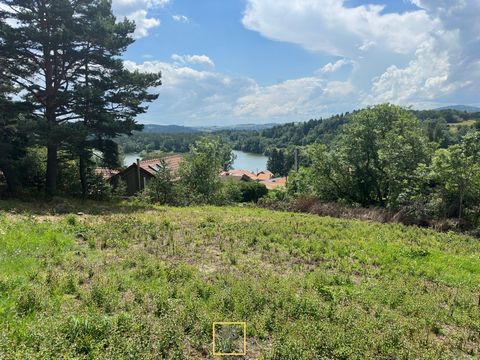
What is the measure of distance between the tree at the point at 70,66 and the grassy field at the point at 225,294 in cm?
704

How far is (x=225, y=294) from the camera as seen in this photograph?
5.43m

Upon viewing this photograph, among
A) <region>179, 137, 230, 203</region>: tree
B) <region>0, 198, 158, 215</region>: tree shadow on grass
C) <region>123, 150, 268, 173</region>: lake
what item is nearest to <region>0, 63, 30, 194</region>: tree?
<region>0, 198, 158, 215</region>: tree shadow on grass

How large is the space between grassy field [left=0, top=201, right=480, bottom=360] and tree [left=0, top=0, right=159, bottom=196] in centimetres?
704

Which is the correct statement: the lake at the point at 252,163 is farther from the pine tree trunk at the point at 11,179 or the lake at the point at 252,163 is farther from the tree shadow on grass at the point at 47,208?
the tree shadow on grass at the point at 47,208

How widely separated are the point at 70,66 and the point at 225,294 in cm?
1471

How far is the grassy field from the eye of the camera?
4156mm

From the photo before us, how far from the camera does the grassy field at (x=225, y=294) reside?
416cm

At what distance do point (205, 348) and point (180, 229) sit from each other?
660 centimetres

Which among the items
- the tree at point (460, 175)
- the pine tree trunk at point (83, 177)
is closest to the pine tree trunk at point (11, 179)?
the pine tree trunk at point (83, 177)

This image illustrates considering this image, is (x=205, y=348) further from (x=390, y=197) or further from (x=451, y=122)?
(x=451, y=122)

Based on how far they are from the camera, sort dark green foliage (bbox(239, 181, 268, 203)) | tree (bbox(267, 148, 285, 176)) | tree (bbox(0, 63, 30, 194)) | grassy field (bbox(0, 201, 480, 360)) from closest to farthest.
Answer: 1. grassy field (bbox(0, 201, 480, 360))
2. tree (bbox(0, 63, 30, 194))
3. dark green foliage (bbox(239, 181, 268, 203))
4. tree (bbox(267, 148, 285, 176))

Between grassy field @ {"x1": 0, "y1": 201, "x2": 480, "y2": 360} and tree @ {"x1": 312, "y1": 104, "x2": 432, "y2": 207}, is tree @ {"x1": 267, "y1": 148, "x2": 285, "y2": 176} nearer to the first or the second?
tree @ {"x1": 312, "y1": 104, "x2": 432, "y2": 207}

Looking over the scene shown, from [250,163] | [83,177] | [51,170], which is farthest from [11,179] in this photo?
[250,163]

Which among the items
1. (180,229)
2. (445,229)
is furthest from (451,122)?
(180,229)
